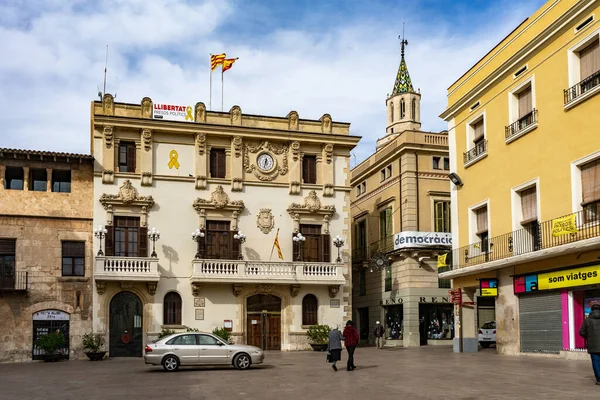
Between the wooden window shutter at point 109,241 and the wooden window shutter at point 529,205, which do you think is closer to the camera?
the wooden window shutter at point 529,205

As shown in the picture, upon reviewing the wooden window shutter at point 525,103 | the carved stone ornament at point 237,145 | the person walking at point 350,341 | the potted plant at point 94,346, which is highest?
the carved stone ornament at point 237,145

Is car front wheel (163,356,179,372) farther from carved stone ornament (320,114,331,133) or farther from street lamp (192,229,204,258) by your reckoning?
carved stone ornament (320,114,331,133)

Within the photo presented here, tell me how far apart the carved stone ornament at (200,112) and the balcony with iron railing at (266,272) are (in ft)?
24.5

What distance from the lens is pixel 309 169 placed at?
132ft

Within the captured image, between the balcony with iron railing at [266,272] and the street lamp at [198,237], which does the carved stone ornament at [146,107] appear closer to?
the street lamp at [198,237]

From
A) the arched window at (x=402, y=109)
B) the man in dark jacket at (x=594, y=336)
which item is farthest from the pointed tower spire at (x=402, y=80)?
the man in dark jacket at (x=594, y=336)

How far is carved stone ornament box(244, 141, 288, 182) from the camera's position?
39.1 metres

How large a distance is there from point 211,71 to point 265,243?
10.3 metres

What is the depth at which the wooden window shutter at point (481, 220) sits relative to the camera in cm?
2991

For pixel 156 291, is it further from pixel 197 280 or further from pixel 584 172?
pixel 584 172

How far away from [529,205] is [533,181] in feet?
3.56

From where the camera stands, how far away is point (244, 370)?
24016 millimetres

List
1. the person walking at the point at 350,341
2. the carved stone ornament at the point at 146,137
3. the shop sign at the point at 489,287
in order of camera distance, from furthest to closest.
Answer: the carved stone ornament at the point at 146,137, the shop sign at the point at 489,287, the person walking at the point at 350,341

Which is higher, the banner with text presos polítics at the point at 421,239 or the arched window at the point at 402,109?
the arched window at the point at 402,109
